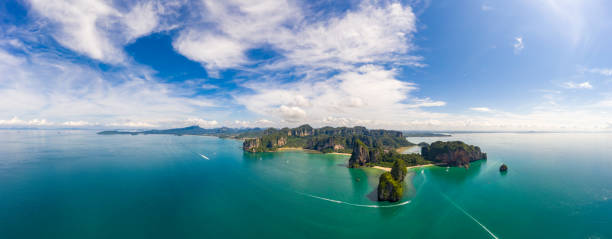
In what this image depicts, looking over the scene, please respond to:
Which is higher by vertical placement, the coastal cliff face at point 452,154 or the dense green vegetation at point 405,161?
the coastal cliff face at point 452,154

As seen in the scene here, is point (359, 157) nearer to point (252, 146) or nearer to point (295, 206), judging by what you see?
point (295, 206)

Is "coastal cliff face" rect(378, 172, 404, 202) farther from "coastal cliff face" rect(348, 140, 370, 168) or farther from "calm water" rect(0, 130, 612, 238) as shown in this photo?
"coastal cliff face" rect(348, 140, 370, 168)

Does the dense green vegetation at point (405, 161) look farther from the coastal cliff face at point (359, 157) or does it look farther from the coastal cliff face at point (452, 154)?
the coastal cliff face at point (452, 154)

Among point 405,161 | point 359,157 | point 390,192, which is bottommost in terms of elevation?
point 390,192

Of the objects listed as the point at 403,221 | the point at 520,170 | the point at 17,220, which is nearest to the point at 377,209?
the point at 403,221

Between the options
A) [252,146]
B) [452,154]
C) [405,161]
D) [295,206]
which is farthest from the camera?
[252,146]

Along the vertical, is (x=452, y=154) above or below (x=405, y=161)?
above

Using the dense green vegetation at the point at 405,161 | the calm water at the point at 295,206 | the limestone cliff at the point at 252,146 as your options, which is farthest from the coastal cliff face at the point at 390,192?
the limestone cliff at the point at 252,146

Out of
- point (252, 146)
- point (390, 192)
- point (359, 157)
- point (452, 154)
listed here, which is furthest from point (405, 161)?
point (252, 146)

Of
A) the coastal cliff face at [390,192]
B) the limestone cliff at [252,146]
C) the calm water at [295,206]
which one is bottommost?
the calm water at [295,206]
